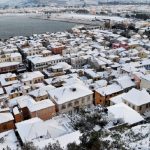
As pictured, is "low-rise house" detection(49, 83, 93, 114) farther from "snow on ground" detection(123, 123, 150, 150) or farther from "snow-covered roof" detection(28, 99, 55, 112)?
"snow on ground" detection(123, 123, 150, 150)

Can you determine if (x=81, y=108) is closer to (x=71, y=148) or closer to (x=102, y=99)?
(x=102, y=99)

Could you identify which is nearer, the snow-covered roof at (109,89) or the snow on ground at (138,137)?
the snow on ground at (138,137)

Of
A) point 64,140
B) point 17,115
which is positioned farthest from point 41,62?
point 64,140

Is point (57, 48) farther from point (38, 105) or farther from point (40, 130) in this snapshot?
point (40, 130)

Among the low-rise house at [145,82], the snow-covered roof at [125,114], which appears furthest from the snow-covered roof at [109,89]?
the snow-covered roof at [125,114]

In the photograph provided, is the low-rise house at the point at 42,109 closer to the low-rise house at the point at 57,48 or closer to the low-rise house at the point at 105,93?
the low-rise house at the point at 105,93

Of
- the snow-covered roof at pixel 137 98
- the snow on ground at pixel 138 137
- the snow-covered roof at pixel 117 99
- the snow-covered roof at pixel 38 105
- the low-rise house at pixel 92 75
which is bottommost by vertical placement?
the low-rise house at pixel 92 75
